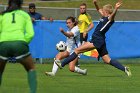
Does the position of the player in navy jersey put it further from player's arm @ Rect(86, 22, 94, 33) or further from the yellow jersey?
the yellow jersey

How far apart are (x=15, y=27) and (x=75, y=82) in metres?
4.39

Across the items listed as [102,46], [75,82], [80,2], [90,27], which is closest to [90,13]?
[90,27]

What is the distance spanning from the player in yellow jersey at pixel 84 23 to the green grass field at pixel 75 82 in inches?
70.4

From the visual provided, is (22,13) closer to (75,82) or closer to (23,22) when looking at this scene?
(23,22)

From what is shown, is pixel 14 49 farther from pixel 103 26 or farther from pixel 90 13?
pixel 90 13

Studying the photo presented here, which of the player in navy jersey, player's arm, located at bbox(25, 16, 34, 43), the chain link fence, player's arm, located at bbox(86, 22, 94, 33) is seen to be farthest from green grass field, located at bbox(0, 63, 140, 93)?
the chain link fence

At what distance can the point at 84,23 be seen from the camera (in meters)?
20.1

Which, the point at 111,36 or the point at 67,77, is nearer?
the point at 67,77

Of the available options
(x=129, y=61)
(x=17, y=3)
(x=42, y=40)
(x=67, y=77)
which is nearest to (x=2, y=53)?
(x=17, y=3)

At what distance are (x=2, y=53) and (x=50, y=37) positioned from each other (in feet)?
34.6

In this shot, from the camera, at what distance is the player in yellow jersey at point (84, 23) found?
64.4 ft

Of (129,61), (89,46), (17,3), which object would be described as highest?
(17,3)

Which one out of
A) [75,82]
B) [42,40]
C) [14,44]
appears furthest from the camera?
[42,40]

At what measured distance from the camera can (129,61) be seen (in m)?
21.8
